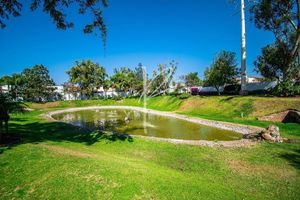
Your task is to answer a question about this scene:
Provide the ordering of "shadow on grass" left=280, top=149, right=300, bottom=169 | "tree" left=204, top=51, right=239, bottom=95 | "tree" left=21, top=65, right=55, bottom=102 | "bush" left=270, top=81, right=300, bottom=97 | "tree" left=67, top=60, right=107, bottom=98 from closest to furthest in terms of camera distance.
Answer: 1. "shadow on grass" left=280, top=149, right=300, bottom=169
2. "bush" left=270, top=81, right=300, bottom=97
3. "tree" left=204, top=51, right=239, bottom=95
4. "tree" left=21, top=65, right=55, bottom=102
5. "tree" left=67, top=60, right=107, bottom=98

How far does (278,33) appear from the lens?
35.5 meters

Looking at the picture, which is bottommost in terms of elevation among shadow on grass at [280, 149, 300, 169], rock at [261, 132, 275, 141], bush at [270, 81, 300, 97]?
shadow on grass at [280, 149, 300, 169]

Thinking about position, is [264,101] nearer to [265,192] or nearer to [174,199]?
[265,192]

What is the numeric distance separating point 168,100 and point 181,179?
45.9 m

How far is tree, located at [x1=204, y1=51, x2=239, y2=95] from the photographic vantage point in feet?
159

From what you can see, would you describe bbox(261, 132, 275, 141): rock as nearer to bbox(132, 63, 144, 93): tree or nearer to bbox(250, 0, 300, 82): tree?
bbox(250, 0, 300, 82): tree

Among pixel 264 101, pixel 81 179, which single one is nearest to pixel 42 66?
pixel 264 101

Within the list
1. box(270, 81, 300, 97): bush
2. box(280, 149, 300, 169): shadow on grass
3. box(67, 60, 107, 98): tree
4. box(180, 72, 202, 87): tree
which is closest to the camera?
box(280, 149, 300, 169): shadow on grass

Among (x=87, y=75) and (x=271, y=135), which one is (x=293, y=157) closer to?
(x=271, y=135)

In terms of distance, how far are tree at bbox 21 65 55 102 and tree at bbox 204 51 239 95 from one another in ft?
187

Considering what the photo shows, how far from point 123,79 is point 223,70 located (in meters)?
44.7

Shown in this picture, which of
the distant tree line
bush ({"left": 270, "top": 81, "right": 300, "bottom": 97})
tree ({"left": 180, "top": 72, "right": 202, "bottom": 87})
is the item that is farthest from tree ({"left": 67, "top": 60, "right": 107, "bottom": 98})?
bush ({"left": 270, "top": 81, "right": 300, "bottom": 97})

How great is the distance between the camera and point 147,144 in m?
16.2

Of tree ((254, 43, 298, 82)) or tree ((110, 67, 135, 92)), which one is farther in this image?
tree ((110, 67, 135, 92))
